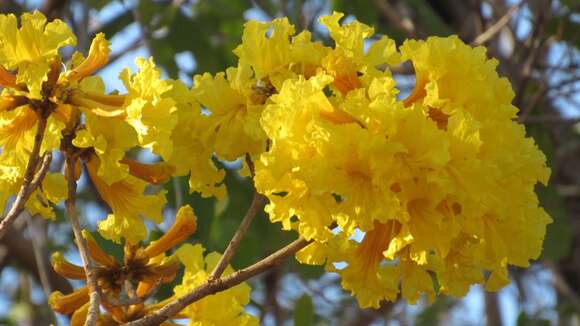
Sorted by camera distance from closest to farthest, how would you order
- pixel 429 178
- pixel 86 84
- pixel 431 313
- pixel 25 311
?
pixel 429 178, pixel 86 84, pixel 431 313, pixel 25 311

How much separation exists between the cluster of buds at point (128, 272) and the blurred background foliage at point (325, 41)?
3.12 ft

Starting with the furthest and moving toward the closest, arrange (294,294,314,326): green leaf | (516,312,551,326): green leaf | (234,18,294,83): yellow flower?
(516,312,551,326): green leaf → (294,294,314,326): green leaf → (234,18,294,83): yellow flower

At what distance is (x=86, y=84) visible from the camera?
2010 mm

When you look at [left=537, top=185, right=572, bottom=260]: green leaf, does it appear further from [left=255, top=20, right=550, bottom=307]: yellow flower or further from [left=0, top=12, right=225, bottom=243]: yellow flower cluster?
[left=0, top=12, right=225, bottom=243]: yellow flower cluster

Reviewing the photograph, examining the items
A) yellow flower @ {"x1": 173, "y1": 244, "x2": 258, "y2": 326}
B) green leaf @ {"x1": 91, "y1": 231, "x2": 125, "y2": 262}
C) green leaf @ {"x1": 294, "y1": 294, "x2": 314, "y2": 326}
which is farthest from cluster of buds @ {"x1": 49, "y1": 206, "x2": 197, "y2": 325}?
green leaf @ {"x1": 294, "y1": 294, "x2": 314, "y2": 326}

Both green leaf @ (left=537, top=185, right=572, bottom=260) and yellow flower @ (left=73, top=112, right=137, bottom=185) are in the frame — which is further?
green leaf @ (left=537, top=185, right=572, bottom=260)

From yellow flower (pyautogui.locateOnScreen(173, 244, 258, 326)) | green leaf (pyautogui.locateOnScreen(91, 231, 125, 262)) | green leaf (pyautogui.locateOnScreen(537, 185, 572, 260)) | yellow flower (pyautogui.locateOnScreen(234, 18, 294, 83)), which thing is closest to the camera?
yellow flower (pyautogui.locateOnScreen(234, 18, 294, 83))

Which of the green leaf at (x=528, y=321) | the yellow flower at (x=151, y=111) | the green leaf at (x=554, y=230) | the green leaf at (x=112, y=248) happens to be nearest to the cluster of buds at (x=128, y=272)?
the yellow flower at (x=151, y=111)

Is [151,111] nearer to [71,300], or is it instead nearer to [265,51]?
[265,51]

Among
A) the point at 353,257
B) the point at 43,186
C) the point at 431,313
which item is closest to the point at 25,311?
the point at 431,313

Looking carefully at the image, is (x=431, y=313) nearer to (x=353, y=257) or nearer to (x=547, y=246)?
(x=547, y=246)

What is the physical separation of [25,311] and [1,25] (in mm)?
3247

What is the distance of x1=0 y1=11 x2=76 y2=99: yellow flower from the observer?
1.91m

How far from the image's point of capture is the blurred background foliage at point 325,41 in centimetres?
356
